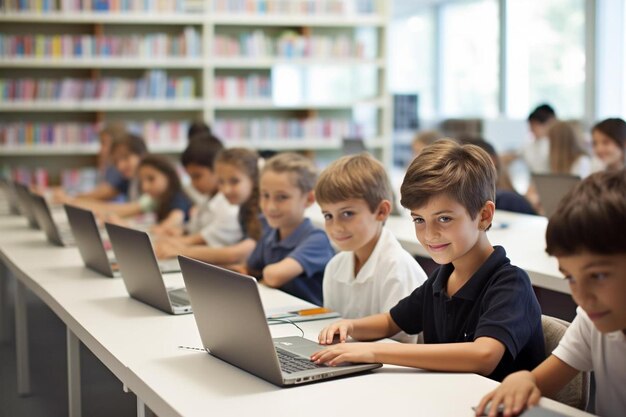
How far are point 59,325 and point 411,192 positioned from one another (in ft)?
10.4

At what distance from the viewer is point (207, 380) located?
5.78ft

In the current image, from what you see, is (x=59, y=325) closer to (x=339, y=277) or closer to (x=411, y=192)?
(x=339, y=277)

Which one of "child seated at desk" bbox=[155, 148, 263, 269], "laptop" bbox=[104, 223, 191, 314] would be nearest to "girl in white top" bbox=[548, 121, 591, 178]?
"child seated at desk" bbox=[155, 148, 263, 269]

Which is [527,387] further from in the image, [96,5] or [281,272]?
[96,5]

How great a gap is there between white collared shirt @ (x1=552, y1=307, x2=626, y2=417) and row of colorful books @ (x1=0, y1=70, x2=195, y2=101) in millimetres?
6470

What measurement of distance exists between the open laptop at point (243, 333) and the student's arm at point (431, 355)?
0.07ft

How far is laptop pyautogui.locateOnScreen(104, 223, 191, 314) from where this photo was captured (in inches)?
95.6

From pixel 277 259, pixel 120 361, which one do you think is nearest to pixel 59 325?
pixel 277 259

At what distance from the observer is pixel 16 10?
7344mm

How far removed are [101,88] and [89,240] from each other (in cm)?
476

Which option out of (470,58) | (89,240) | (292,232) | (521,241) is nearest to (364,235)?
(292,232)

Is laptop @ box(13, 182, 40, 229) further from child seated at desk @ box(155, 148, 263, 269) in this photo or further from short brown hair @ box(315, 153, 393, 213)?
short brown hair @ box(315, 153, 393, 213)

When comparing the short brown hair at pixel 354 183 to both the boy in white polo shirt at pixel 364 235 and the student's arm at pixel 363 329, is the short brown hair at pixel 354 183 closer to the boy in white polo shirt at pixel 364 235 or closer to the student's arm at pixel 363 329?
the boy in white polo shirt at pixel 364 235

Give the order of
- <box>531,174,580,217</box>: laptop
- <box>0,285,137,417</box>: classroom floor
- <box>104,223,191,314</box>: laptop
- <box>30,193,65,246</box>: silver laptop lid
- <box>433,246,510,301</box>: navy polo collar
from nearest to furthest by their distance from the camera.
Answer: <box>433,246,510,301</box>: navy polo collar, <box>104,223,191,314</box>: laptop, <box>0,285,137,417</box>: classroom floor, <box>30,193,65,246</box>: silver laptop lid, <box>531,174,580,217</box>: laptop
